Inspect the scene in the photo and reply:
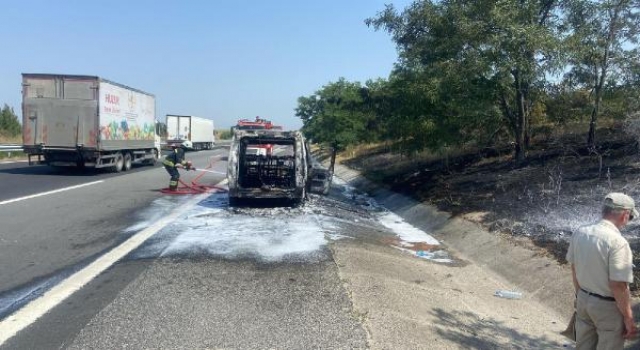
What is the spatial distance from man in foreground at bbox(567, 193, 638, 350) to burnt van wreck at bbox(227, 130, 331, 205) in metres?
9.60

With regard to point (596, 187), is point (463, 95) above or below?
above

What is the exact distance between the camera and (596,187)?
11375mm

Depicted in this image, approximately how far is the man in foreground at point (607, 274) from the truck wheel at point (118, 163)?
22.1 metres

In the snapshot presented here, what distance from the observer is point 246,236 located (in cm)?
989

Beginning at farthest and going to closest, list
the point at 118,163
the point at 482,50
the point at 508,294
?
the point at 118,163 < the point at 482,50 < the point at 508,294

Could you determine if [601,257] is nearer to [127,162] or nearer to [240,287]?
[240,287]

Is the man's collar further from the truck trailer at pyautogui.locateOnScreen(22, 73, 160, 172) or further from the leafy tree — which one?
the leafy tree

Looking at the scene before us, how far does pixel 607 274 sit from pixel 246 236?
6.53 metres

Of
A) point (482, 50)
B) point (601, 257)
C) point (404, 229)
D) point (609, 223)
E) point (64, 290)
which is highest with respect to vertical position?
point (482, 50)

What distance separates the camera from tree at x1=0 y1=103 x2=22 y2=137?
174ft

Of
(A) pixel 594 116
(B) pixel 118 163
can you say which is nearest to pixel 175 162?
(B) pixel 118 163

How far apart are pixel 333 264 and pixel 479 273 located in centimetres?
282

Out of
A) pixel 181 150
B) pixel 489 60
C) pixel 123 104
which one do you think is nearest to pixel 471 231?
pixel 489 60

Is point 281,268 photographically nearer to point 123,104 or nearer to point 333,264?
point 333,264
